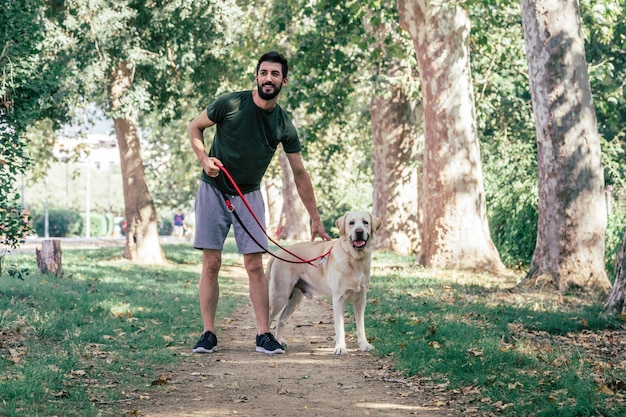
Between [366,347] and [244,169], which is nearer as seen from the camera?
[244,169]

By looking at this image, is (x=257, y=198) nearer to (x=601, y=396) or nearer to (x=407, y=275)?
(x=601, y=396)

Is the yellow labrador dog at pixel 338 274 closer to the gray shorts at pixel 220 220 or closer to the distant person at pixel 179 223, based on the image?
the gray shorts at pixel 220 220

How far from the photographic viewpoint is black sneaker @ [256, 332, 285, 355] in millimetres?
7617

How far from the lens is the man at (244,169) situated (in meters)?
7.27

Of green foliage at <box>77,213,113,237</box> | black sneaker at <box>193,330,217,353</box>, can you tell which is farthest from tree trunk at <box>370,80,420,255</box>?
green foliage at <box>77,213,113,237</box>

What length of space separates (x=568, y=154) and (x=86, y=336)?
7353 mm

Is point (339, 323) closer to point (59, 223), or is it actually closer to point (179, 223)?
point (179, 223)

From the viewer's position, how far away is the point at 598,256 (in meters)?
12.1

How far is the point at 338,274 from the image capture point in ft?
25.4

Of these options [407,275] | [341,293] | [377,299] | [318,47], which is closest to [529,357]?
[341,293]

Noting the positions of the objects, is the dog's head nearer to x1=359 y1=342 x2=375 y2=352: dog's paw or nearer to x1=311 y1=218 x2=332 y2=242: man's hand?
x1=311 y1=218 x2=332 y2=242: man's hand

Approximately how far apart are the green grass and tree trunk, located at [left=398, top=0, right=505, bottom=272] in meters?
2.28

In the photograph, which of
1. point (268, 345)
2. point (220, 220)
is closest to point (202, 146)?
point (220, 220)

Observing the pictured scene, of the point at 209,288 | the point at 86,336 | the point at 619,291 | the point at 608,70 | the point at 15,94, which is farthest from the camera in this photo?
the point at 608,70
